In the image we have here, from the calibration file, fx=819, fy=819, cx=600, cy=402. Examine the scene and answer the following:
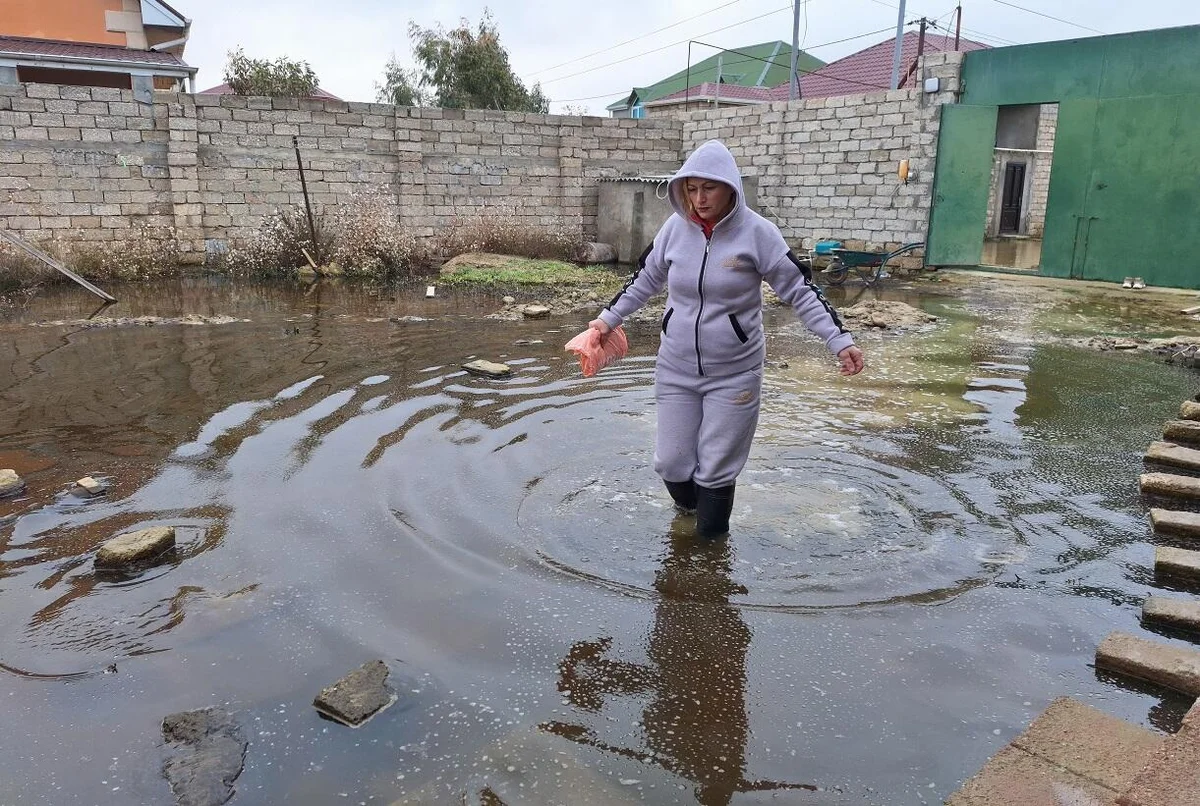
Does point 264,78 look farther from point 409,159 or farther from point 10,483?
point 10,483

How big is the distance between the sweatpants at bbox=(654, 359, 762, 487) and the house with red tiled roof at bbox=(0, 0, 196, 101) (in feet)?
61.1

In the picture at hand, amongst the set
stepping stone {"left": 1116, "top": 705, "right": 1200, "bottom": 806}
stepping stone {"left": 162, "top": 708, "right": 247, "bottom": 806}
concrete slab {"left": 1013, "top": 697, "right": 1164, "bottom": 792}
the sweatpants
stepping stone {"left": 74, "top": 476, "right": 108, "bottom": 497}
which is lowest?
stepping stone {"left": 162, "top": 708, "right": 247, "bottom": 806}

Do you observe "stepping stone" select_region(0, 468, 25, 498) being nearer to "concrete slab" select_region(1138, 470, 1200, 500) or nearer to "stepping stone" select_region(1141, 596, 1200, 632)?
"stepping stone" select_region(1141, 596, 1200, 632)

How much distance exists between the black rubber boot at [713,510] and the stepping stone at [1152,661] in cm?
136

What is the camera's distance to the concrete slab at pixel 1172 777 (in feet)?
5.30

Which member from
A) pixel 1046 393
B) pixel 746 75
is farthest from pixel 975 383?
pixel 746 75

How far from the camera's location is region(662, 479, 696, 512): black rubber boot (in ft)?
11.4

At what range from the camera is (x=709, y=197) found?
3.06 meters

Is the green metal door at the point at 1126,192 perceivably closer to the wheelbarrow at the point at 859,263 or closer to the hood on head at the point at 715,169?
the wheelbarrow at the point at 859,263

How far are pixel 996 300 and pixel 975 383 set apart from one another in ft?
17.1

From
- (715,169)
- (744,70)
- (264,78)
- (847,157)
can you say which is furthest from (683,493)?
(744,70)

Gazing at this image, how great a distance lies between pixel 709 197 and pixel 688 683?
1.72 m

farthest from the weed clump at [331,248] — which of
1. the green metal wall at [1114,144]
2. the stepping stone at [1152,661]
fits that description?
the stepping stone at [1152,661]

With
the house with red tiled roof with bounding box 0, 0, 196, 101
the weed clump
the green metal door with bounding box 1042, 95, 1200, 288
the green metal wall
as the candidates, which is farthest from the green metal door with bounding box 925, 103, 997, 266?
the house with red tiled roof with bounding box 0, 0, 196, 101
